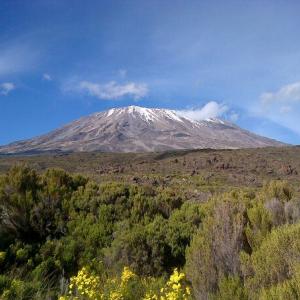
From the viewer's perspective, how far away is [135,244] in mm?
8258

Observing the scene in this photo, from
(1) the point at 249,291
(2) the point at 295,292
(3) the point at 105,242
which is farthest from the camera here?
(3) the point at 105,242

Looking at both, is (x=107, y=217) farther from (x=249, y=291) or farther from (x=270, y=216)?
(x=249, y=291)

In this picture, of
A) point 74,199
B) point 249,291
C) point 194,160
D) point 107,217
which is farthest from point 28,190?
point 194,160

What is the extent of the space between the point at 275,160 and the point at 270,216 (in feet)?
144

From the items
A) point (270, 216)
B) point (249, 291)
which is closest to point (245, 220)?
point (270, 216)

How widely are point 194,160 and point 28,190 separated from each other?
41.4 metres

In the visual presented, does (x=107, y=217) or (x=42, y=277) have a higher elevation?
(x=107, y=217)

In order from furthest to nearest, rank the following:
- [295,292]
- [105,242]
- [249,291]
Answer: [105,242]
[249,291]
[295,292]

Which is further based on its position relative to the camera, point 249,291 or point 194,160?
point 194,160

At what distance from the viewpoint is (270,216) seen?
7301mm

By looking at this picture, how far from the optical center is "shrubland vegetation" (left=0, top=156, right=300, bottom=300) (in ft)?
16.5

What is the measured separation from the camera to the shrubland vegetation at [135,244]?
5.02 meters

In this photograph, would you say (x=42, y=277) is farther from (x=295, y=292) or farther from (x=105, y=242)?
(x=295, y=292)

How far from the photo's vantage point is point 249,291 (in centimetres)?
488
